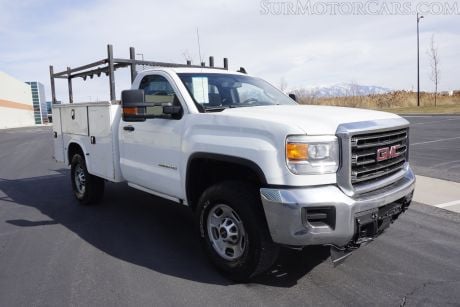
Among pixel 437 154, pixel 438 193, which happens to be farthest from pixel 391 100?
pixel 438 193

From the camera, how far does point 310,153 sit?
331 centimetres

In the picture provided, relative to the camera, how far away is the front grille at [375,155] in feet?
11.3

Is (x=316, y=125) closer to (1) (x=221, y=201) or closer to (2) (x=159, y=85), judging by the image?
(1) (x=221, y=201)

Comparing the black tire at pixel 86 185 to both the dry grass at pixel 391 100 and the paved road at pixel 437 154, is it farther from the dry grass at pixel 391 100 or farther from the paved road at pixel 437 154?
the dry grass at pixel 391 100

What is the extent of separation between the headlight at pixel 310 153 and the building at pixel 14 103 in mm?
67570

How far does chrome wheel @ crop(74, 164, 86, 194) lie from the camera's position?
6879 millimetres

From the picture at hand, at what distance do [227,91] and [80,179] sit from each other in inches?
136

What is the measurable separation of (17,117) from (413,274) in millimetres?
79975

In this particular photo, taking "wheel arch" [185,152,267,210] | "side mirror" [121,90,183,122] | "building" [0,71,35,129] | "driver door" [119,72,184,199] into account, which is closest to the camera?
"wheel arch" [185,152,267,210]

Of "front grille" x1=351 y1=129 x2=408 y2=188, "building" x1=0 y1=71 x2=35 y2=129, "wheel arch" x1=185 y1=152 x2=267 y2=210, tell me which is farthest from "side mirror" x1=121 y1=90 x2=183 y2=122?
"building" x1=0 y1=71 x2=35 y2=129

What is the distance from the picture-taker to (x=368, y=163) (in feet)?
11.7

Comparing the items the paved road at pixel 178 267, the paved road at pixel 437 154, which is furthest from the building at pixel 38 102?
the paved road at pixel 178 267

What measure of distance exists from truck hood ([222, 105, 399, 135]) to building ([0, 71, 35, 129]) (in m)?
66.9

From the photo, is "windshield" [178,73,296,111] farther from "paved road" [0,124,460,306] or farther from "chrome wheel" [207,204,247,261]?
"paved road" [0,124,460,306]
